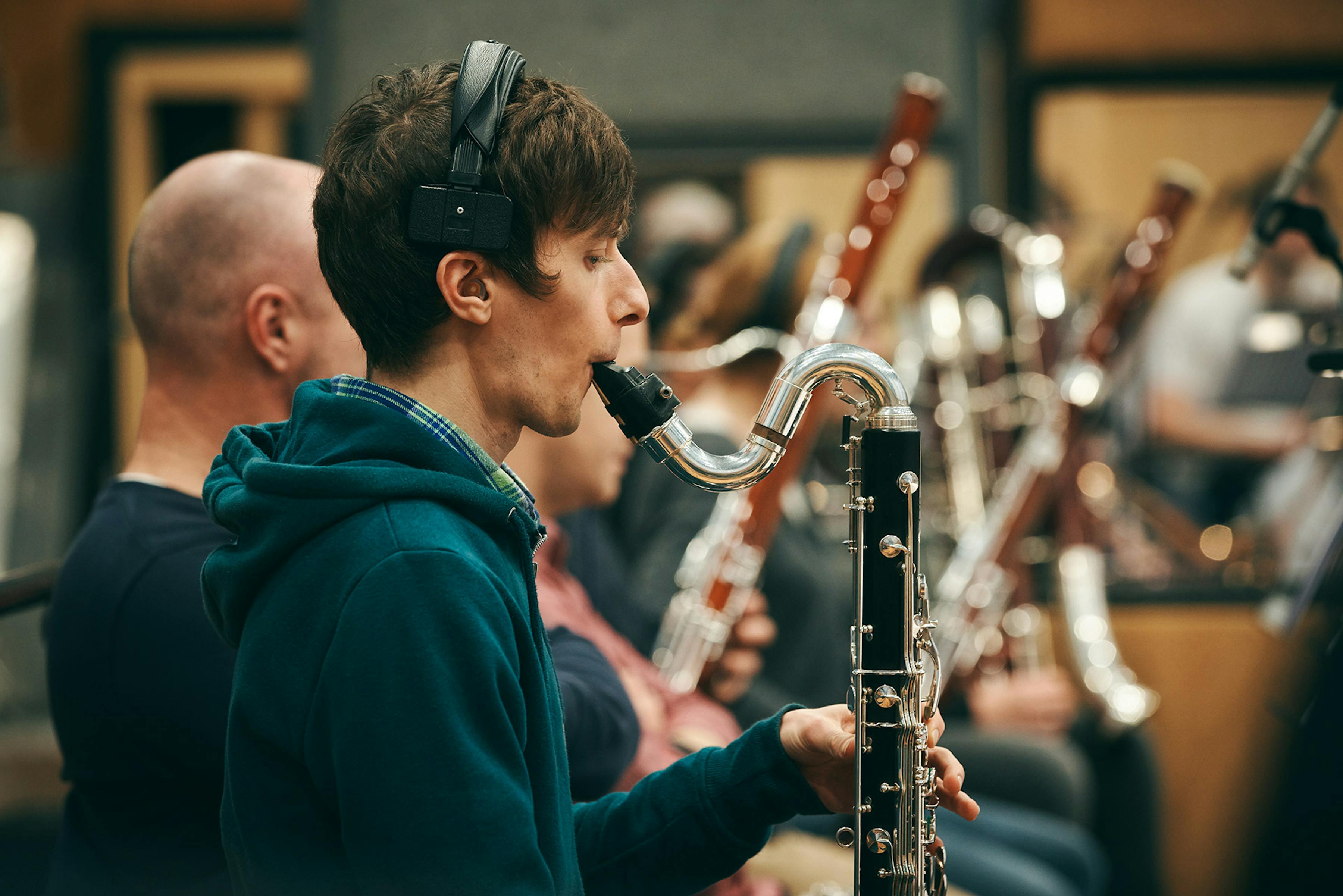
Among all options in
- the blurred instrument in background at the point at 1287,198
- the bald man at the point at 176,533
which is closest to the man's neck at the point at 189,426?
the bald man at the point at 176,533

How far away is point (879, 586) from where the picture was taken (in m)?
1.09

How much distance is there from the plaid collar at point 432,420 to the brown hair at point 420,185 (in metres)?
0.03

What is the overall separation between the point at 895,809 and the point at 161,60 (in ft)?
14.6

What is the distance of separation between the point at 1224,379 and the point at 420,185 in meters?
3.57

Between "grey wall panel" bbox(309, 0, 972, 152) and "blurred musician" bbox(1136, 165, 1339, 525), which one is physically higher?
"grey wall panel" bbox(309, 0, 972, 152)

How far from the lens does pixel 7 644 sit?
3.29m

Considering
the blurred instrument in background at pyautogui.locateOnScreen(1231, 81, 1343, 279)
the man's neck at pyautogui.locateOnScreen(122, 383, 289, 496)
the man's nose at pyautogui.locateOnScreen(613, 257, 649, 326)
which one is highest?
the blurred instrument in background at pyautogui.locateOnScreen(1231, 81, 1343, 279)

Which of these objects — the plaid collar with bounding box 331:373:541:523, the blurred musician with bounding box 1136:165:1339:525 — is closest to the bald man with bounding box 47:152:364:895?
the plaid collar with bounding box 331:373:541:523

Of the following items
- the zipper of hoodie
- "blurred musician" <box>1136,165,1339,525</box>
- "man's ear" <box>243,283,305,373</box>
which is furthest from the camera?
"blurred musician" <box>1136,165,1339,525</box>

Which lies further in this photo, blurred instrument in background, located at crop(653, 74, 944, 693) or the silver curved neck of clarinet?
blurred instrument in background, located at crop(653, 74, 944, 693)

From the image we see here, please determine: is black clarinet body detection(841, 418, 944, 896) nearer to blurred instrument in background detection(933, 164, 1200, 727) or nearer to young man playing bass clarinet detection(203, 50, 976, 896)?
young man playing bass clarinet detection(203, 50, 976, 896)

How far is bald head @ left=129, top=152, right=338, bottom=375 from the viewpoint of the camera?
4.83 feet

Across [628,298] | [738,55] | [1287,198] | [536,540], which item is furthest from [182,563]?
[738,55]

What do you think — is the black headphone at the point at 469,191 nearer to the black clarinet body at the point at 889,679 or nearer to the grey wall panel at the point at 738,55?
the black clarinet body at the point at 889,679
